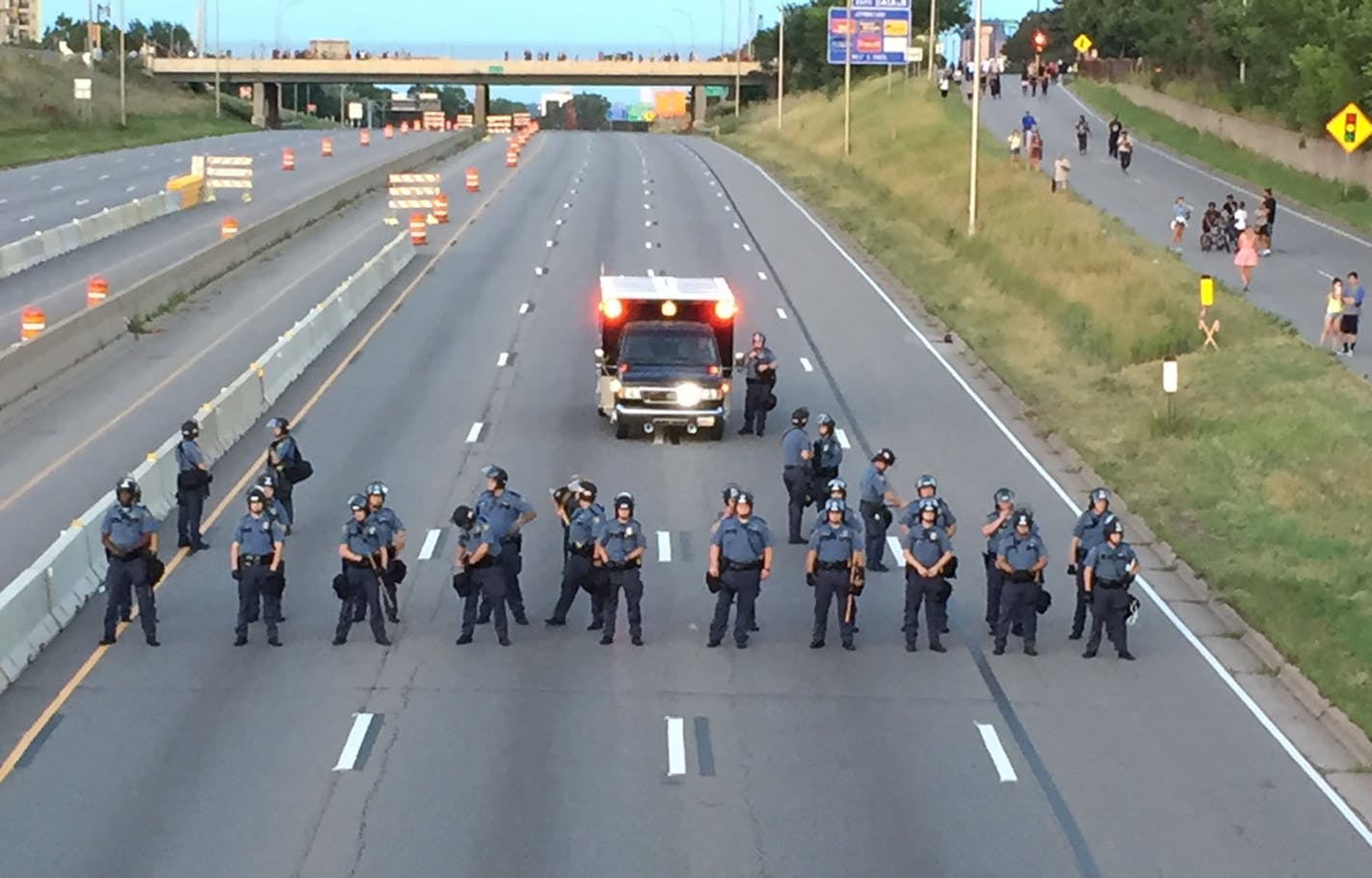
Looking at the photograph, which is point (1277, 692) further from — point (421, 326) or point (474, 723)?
point (421, 326)

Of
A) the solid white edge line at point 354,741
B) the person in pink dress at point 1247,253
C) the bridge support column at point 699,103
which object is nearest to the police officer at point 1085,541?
the solid white edge line at point 354,741

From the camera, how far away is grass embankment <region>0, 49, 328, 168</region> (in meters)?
104

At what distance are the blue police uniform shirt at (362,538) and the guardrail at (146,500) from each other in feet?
10.3

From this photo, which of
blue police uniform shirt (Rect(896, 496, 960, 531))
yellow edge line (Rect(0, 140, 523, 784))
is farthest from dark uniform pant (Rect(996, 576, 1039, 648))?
yellow edge line (Rect(0, 140, 523, 784))

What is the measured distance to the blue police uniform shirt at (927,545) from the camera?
20.7 meters

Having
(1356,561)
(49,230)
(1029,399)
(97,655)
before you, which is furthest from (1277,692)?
(49,230)

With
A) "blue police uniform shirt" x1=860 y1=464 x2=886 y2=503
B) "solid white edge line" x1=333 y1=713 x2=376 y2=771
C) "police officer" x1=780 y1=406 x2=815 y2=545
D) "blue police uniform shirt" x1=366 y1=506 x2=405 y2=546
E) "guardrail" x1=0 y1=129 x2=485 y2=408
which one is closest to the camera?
"solid white edge line" x1=333 y1=713 x2=376 y2=771

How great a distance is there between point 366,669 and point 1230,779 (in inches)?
312

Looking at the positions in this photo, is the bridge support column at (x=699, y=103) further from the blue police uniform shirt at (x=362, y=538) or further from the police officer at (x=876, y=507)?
the blue police uniform shirt at (x=362, y=538)

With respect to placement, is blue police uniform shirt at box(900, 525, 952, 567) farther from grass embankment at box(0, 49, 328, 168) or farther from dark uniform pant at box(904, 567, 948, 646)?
grass embankment at box(0, 49, 328, 168)

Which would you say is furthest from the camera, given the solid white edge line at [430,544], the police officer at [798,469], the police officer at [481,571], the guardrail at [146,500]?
the police officer at [798,469]

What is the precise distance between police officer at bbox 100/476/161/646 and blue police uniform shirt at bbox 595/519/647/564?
14.4ft

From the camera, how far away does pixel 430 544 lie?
25.5 metres

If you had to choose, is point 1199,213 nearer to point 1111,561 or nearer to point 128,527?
point 1111,561
